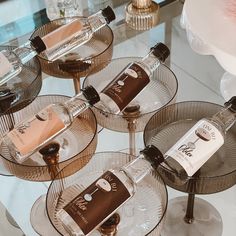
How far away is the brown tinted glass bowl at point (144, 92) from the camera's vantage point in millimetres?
759

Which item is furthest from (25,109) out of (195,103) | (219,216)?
(219,216)

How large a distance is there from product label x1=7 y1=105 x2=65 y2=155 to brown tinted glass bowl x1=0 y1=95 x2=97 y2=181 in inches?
1.4

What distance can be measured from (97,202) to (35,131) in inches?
5.8

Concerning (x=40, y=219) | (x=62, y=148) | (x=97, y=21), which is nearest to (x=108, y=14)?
(x=97, y=21)

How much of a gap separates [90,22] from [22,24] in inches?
10.1

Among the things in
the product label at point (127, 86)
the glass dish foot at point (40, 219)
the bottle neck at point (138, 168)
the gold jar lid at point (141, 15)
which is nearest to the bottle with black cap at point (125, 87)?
the product label at point (127, 86)

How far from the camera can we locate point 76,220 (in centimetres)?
56

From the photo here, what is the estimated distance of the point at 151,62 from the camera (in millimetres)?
766

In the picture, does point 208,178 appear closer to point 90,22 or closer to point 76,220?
point 76,220

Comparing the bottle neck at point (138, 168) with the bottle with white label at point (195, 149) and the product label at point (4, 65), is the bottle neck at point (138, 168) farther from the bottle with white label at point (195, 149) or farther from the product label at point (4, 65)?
the product label at point (4, 65)

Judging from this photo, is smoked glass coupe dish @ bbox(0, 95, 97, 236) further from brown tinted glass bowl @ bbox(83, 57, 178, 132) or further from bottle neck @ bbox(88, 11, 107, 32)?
bottle neck @ bbox(88, 11, 107, 32)

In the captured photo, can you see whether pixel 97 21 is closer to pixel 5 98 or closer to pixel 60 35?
pixel 60 35

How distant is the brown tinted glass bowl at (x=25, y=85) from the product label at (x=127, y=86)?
0.49ft

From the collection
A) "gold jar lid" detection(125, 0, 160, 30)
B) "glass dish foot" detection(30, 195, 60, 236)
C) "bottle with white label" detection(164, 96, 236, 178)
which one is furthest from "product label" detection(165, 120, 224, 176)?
"gold jar lid" detection(125, 0, 160, 30)
